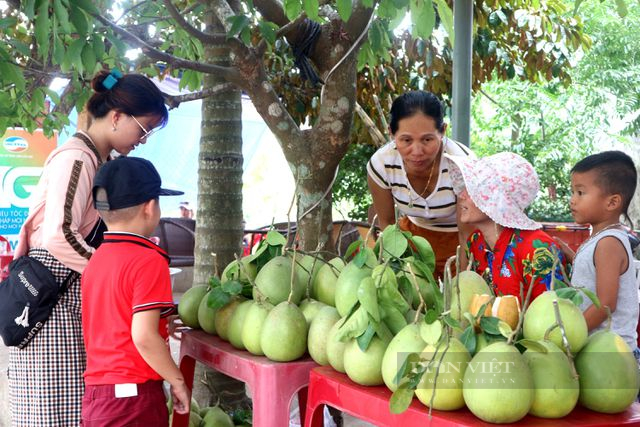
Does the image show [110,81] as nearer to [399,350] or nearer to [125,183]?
[125,183]

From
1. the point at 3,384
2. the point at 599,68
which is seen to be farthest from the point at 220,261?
the point at 599,68

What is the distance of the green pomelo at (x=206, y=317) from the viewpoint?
2.20 metres

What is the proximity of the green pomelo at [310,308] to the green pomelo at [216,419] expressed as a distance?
772mm

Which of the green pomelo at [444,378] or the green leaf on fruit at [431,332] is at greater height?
the green leaf on fruit at [431,332]

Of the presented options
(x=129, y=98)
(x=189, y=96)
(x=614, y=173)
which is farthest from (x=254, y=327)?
(x=614, y=173)

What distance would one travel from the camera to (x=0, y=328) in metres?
2.15

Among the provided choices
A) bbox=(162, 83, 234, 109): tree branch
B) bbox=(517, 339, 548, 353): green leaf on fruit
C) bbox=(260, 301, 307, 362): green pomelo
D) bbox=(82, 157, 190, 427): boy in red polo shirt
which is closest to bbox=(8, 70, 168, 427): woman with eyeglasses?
bbox=(82, 157, 190, 427): boy in red polo shirt

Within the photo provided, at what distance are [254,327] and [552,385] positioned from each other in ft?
2.83

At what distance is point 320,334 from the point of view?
1.83 meters

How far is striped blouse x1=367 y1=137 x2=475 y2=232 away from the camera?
2814mm

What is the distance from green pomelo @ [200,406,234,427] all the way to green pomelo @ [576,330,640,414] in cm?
148

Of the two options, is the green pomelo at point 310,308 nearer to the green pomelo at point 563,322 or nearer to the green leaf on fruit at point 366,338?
the green leaf on fruit at point 366,338

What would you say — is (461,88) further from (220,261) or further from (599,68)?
(599,68)

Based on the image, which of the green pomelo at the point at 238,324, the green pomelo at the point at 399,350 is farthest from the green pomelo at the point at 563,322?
the green pomelo at the point at 238,324
